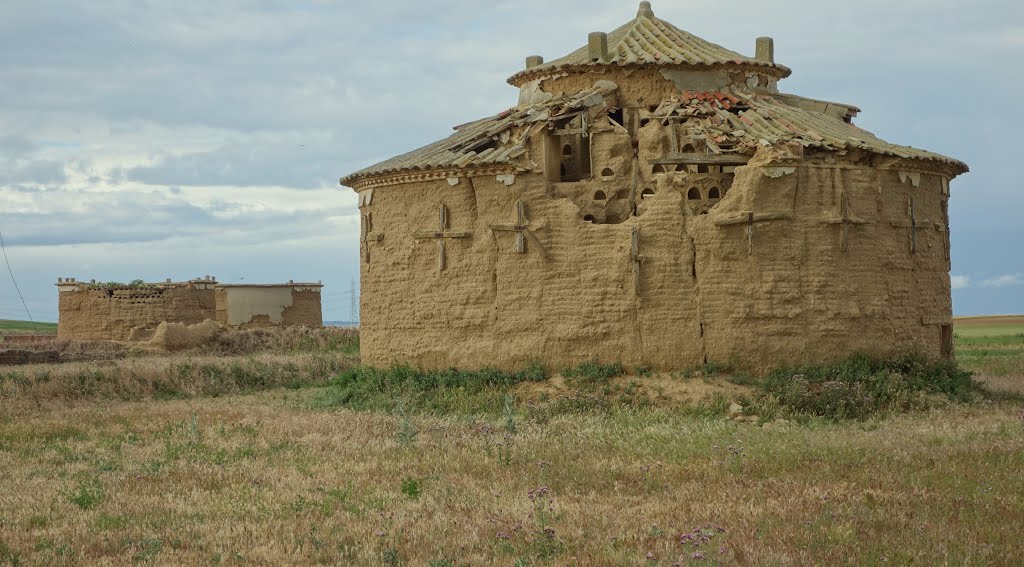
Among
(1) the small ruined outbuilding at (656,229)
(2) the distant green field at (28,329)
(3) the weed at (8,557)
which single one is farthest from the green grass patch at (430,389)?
(2) the distant green field at (28,329)

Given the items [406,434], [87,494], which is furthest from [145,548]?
[406,434]

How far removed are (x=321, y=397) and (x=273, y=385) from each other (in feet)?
11.9

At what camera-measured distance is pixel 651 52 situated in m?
17.5

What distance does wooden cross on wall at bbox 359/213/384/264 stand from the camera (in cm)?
1794

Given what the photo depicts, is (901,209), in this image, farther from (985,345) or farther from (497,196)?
(985,345)

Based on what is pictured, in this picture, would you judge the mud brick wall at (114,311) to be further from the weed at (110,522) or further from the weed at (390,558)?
the weed at (390,558)

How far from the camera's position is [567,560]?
311 inches

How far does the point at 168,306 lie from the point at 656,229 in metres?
20.5

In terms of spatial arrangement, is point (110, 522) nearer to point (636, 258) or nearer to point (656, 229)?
point (636, 258)

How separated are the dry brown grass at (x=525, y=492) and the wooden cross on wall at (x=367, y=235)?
3771 millimetres

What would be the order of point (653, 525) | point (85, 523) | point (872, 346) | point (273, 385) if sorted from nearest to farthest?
point (653, 525) < point (85, 523) < point (872, 346) < point (273, 385)

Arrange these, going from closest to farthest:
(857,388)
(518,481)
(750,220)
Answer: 1. (518,481)
2. (857,388)
3. (750,220)

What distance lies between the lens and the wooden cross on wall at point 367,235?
17.9 m

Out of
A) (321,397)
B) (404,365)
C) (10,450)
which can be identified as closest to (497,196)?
(404,365)
